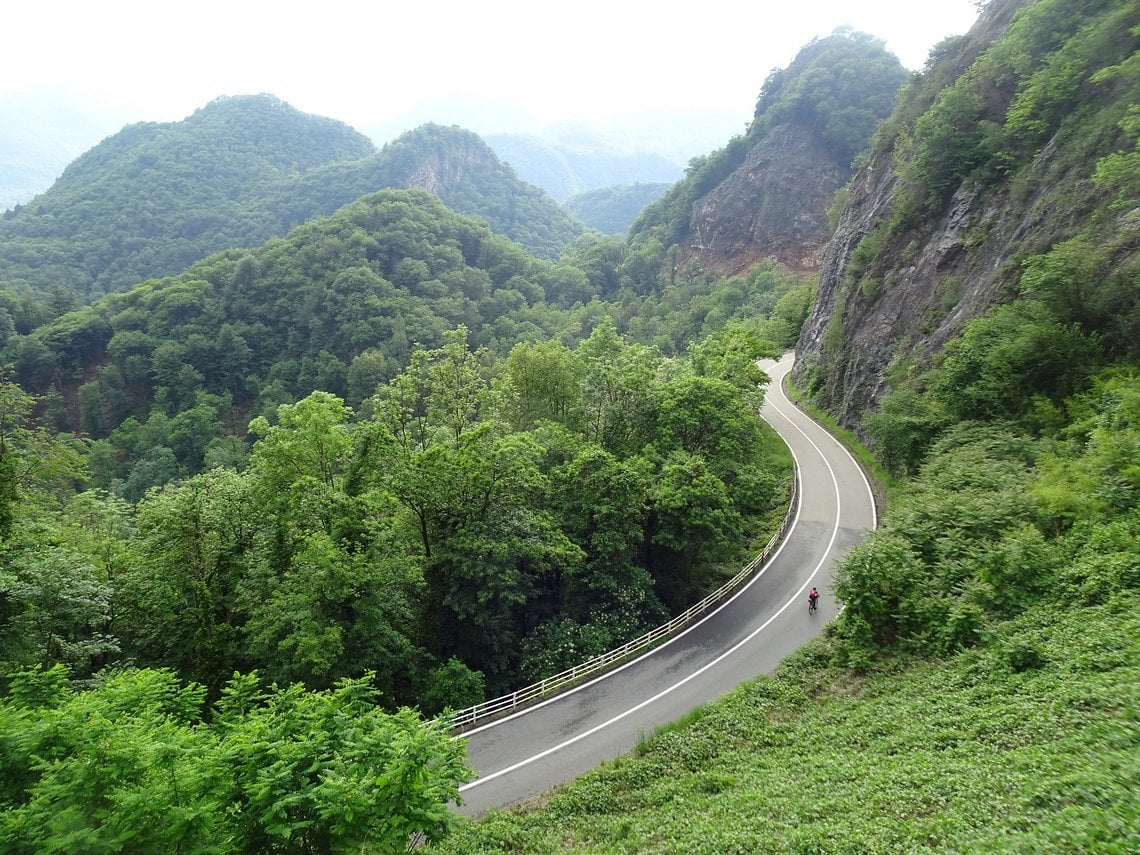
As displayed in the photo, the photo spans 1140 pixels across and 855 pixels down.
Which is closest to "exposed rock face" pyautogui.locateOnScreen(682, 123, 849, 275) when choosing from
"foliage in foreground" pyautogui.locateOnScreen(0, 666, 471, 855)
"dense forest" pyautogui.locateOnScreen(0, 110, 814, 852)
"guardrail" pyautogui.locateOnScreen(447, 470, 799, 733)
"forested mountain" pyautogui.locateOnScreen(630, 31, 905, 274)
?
"forested mountain" pyautogui.locateOnScreen(630, 31, 905, 274)

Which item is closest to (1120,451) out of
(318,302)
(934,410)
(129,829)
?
(934,410)

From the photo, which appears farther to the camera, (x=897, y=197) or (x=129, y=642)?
(x=897, y=197)

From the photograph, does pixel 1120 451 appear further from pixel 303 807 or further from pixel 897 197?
pixel 897 197

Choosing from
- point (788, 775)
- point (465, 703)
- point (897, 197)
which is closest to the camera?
point (788, 775)

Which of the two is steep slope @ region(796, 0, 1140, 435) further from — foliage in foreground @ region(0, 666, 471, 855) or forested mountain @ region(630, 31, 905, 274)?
forested mountain @ region(630, 31, 905, 274)

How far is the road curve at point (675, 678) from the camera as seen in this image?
14570 mm

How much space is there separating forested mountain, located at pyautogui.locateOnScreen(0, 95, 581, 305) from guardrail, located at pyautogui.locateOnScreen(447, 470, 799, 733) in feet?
322

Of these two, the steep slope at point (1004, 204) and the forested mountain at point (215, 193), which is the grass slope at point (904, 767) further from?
the forested mountain at point (215, 193)

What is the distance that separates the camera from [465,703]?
17.8 m

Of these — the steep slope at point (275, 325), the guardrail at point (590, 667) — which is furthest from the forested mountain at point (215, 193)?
the guardrail at point (590, 667)

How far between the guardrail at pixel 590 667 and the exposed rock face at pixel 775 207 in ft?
237

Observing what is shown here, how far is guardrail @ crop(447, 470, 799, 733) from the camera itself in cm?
1658

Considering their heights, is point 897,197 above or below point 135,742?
above

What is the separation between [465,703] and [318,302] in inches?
3029
